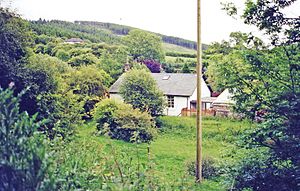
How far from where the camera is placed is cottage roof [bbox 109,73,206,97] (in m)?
9.63

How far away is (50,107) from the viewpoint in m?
5.59

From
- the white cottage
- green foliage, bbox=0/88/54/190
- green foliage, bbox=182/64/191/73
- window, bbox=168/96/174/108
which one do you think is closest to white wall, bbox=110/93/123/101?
the white cottage

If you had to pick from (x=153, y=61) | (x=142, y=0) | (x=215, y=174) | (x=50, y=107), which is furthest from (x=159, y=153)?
(x=153, y=61)

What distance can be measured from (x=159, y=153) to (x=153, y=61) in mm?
4703

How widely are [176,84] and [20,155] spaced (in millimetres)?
8263

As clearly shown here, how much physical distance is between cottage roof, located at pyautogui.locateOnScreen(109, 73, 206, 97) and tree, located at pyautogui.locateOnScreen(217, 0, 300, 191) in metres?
5.47

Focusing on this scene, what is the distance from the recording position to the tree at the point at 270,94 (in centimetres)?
371

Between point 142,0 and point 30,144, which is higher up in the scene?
point 142,0

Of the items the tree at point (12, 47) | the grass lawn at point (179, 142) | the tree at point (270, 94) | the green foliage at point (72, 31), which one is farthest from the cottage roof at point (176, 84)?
the tree at point (270, 94)

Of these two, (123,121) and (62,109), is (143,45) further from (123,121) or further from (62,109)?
(62,109)

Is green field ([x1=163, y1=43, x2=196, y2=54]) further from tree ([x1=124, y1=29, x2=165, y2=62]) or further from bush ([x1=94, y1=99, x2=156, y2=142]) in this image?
bush ([x1=94, y1=99, x2=156, y2=142])

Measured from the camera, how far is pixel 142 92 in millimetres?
8539

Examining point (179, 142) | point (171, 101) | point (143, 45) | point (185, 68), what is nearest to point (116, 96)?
point (171, 101)

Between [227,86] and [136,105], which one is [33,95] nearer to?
[227,86]
